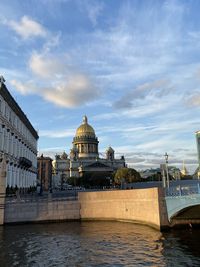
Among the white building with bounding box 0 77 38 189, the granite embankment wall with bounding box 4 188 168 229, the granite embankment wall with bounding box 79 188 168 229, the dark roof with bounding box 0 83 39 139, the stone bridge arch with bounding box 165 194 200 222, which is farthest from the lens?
the white building with bounding box 0 77 38 189

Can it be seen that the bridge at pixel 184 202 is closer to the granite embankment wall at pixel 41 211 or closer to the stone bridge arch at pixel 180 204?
the stone bridge arch at pixel 180 204

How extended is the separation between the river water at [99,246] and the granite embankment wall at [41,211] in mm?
3853

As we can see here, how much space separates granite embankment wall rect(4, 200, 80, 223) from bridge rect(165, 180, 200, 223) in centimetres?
1302

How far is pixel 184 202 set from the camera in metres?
29.5

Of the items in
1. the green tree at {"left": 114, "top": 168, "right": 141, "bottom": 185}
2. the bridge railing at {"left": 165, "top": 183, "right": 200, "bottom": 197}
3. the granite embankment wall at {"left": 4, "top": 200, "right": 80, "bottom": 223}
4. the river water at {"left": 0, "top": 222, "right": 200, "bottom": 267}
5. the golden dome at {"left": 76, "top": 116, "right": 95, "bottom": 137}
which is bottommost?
the river water at {"left": 0, "top": 222, "right": 200, "bottom": 267}

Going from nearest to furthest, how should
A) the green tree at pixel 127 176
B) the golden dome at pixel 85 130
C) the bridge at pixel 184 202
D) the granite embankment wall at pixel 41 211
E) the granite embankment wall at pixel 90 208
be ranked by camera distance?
the bridge at pixel 184 202 → the granite embankment wall at pixel 90 208 → the granite embankment wall at pixel 41 211 → the green tree at pixel 127 176 → the golden dome at pixel 85 130

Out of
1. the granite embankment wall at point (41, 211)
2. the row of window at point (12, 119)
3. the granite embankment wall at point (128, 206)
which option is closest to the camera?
the granite embankment wall at point (128, 206)

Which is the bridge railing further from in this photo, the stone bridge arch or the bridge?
the stone bridge arch

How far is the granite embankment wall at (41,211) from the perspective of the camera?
124 feet

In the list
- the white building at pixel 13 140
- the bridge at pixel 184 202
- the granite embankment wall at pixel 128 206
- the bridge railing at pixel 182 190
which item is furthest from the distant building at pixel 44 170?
the bridge at pixel 184 202

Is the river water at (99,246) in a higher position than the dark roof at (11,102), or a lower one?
lower

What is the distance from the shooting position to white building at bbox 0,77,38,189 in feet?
153

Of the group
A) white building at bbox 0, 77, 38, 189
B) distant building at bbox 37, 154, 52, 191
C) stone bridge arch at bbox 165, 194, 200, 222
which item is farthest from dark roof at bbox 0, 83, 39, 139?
distant building at bbox 37, 154, 52, 191

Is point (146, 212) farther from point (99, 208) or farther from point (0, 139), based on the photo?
point (0, 139)
